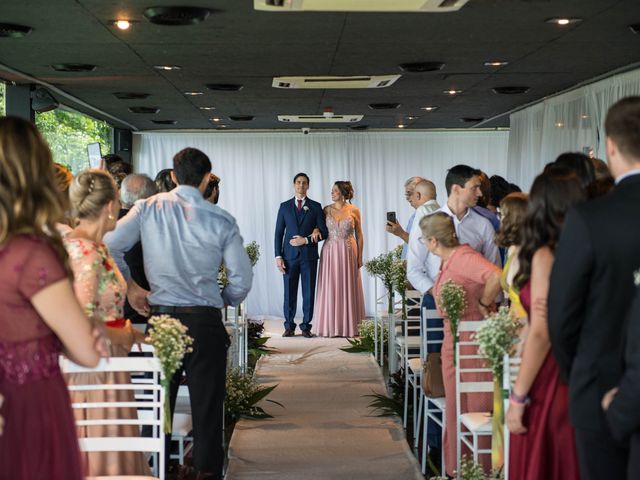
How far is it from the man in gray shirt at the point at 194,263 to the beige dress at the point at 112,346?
0.63m

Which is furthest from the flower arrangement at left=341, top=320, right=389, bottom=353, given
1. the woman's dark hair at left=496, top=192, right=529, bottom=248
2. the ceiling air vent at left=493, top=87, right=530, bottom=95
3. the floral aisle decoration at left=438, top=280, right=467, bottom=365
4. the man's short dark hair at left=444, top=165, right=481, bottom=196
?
the woman's dark hair at left=496, top=192, right=529, bottom=248

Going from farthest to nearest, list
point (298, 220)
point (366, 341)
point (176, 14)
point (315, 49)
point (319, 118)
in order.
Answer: point (319, 118), point (298, 220), point (366, 341), point (315, 49), point (176, 14)

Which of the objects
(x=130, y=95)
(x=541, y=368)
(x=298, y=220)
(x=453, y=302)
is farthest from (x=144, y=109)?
(x=541, y=368)

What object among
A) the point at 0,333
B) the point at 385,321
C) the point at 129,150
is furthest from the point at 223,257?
the point at 129,150

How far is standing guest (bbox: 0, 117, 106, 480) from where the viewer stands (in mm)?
2250

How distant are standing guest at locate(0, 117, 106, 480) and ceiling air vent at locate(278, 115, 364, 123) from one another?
32.2 ft

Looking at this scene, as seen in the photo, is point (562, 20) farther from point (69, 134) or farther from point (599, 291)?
point (69, 134)

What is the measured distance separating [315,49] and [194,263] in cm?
282

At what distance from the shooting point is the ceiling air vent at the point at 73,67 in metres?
7.60

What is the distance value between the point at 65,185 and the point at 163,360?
4.03 feet

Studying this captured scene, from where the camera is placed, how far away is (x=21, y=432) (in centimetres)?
229

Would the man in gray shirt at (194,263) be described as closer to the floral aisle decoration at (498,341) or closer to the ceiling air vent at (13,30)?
the floral aisle decoration at (498,341)

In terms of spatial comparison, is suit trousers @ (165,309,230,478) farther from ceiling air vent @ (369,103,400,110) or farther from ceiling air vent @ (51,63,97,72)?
ceiling air vent @ (369,103,400,110)

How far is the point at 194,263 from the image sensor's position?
4.52m
